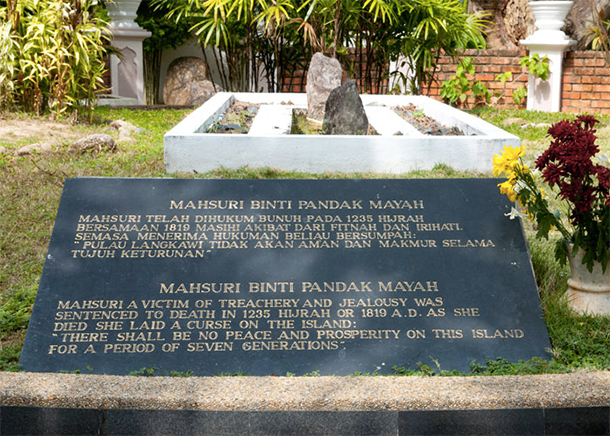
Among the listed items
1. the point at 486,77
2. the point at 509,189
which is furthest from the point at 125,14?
the point at 509,189

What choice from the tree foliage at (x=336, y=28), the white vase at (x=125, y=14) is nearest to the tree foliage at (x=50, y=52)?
the tree foliage at (x=336, y=28)

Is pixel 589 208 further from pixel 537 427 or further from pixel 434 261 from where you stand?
pixel 537 427

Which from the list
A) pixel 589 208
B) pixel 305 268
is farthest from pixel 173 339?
pixel 589 208

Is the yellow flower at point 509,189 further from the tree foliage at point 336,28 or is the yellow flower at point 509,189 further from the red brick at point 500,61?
the red brick at point 500,61

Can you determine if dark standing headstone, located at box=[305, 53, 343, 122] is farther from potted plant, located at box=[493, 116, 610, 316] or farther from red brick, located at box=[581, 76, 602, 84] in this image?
red brick, located at box=[581, 76, 602, 84]

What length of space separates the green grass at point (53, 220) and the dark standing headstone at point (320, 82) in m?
1.81

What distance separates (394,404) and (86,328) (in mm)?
1307

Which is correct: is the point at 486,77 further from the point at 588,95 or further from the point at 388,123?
the point at 388,123

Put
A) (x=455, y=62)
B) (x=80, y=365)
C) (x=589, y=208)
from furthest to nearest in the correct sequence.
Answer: (x=455, y=62)
(x=589, y=208)
(x=80, y=365)

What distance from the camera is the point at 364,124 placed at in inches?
255

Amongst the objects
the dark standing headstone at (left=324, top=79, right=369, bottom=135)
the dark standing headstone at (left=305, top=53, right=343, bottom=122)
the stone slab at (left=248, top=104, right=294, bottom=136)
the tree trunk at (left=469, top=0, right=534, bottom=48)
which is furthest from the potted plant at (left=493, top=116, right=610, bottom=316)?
the tree trunk at (left=469, top=0, right=534, bottom=48)

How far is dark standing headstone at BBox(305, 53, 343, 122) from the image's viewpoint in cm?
807

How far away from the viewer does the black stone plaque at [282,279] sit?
9.20ft

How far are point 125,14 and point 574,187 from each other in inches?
398
